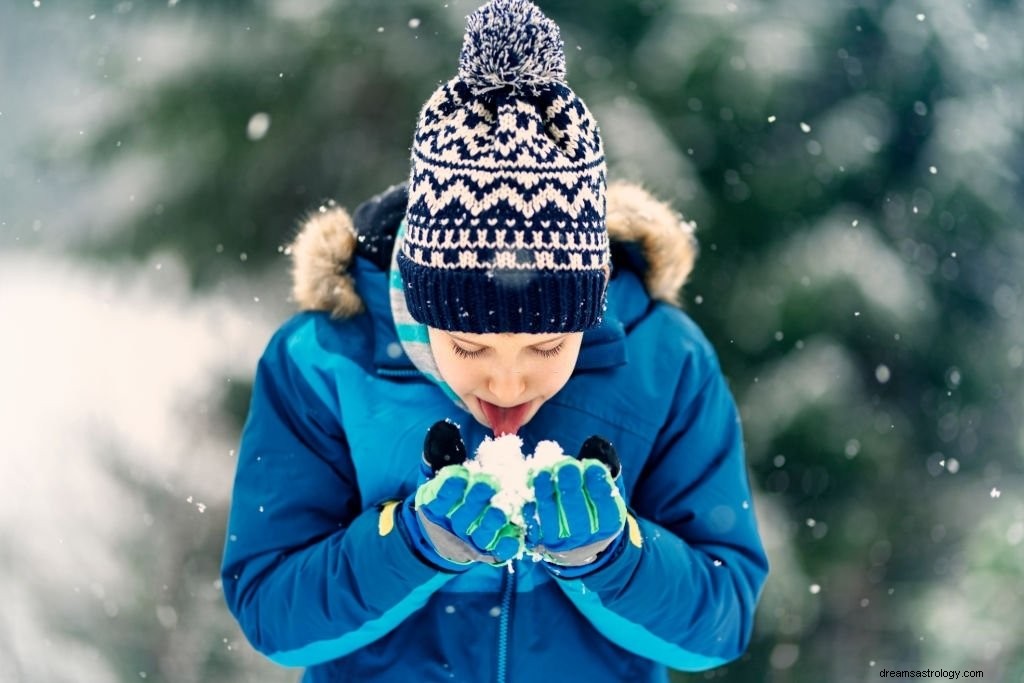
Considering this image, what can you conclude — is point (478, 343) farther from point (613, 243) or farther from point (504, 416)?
point (613, 243)

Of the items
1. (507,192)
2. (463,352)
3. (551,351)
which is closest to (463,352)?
(463,352)

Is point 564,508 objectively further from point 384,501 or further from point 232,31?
point 232,31

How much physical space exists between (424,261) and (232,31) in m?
1.45

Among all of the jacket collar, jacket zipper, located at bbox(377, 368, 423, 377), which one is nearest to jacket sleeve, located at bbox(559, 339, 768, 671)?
the jacket collar

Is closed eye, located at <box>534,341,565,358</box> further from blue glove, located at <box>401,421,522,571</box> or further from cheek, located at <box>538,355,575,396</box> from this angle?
blue glove, located at <box>401,421,522,571</box>

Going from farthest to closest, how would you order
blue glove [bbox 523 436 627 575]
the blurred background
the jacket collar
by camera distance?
the blurred background → the jacket collar → blue glove [bbox 523 436 627 575]

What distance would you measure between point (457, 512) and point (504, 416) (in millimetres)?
224

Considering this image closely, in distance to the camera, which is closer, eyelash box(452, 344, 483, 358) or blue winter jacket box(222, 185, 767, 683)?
eyelash box(452, 344, 483, 358)

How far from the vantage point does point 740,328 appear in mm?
2646

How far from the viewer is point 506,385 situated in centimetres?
133

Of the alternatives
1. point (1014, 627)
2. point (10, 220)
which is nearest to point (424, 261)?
point (10, 220)

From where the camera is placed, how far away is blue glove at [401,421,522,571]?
3.95 feet

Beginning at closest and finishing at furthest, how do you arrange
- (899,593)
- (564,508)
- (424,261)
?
(564,508) < (424,261) < (899,593)

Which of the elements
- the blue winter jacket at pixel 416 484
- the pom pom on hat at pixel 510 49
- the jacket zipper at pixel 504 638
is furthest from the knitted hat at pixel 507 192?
the jacket zipper at pixel 504 638
